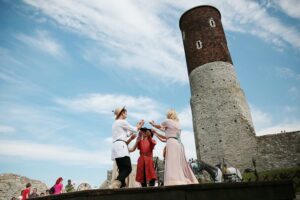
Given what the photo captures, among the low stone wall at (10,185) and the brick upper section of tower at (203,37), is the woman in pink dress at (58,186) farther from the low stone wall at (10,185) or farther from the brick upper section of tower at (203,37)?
the brick upper section of tower at (203,37)

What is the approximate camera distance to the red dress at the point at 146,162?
580 centimetres

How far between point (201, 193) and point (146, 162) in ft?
7.10

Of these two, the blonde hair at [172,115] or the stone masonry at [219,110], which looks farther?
the stone masonry at [219,110]

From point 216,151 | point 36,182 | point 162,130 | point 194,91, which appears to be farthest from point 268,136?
point 36,182

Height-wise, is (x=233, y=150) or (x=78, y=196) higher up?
(x=233, y=150)

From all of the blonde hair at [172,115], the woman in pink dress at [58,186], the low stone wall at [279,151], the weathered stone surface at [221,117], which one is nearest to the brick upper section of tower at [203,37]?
the weathered stone surface at [221,117]

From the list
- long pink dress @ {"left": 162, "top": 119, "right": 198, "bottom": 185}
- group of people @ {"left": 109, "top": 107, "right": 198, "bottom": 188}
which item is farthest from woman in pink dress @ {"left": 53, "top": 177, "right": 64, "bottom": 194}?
long pink dress @ {"left": 162, "top": 119, "right": 198, "bottom": 185}

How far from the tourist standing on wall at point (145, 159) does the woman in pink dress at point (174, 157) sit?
48 centimetres

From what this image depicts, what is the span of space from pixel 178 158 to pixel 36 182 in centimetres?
1464

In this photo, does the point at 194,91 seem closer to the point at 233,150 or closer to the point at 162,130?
the point at 233,150

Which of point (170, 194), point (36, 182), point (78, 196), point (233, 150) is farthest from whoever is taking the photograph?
point (233, 150)

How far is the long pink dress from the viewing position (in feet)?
17.3

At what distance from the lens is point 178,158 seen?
5.46 meters

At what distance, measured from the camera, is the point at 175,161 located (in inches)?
213
